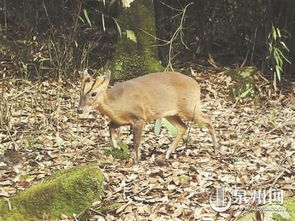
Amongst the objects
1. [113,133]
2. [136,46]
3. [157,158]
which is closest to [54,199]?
[113,133]

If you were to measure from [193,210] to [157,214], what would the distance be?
Result: 0.26 metres

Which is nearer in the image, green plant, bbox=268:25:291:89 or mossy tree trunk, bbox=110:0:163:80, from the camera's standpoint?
green plant, bbox=268:25:291:89

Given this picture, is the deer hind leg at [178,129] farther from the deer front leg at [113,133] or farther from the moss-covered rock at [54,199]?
the moss-covered rock at [54,199]

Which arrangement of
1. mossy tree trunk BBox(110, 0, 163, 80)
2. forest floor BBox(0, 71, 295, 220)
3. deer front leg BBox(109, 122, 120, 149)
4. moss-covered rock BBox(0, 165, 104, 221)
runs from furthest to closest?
mossy tree trunk BBox(110, 0, 163, 80) < deer front leg BBox(109, 122, 120, 149) < forest floor BBox(0, 71, 295, 220) < moss-covered rock BBox(0, 165, 104, 221)

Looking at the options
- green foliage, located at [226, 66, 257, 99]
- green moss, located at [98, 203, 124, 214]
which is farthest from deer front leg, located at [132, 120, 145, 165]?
green foliage, located at [226, 66, 257, 99]

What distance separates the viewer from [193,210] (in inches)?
188

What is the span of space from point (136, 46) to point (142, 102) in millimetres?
3327

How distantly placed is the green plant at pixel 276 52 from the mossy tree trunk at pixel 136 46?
1606 mm

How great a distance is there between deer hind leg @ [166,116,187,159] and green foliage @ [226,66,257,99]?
8.48 ft

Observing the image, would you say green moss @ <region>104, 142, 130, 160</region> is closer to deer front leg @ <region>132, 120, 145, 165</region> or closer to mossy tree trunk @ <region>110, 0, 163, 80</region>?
deer front leg @ <region>132, 120, 145, 165</region>

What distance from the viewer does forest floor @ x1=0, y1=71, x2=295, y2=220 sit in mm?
4957

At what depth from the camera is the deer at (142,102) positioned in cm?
586

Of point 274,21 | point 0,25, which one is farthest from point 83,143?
Answer: point 0,25

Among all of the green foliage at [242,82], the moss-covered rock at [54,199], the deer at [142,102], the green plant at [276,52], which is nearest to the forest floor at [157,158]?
the moss-covered rock at [54,199]
